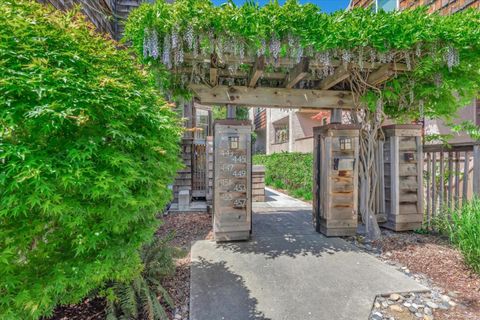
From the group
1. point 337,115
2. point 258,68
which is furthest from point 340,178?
point 258,68

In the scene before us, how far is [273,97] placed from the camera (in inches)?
155

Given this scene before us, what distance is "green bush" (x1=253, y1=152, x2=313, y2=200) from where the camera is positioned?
25.6ft

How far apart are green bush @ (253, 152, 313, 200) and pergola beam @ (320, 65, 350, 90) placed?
409 cm

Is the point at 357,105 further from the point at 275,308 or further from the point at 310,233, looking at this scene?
the point at 275,308

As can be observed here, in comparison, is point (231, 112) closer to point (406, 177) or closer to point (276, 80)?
point (276, 80)

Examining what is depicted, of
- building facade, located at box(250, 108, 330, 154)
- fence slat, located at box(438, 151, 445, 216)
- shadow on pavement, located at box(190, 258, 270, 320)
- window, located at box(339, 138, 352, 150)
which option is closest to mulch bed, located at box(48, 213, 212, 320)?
shadow on pavement, located at box(190, 258, 270, 320)

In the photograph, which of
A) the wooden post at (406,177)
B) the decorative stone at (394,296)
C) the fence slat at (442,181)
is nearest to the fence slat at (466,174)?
the fence slat at (442,181)

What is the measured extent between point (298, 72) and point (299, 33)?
0.67m

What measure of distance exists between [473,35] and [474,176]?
6.33 ft

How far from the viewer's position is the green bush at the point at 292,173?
25.6 feet

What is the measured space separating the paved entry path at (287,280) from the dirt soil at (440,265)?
31 centimetres

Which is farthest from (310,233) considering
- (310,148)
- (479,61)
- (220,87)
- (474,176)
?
(310,148)

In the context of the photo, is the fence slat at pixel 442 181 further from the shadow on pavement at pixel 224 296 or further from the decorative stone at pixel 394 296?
the shadow on pavement at pixel 224 296

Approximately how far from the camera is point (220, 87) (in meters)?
3.78
